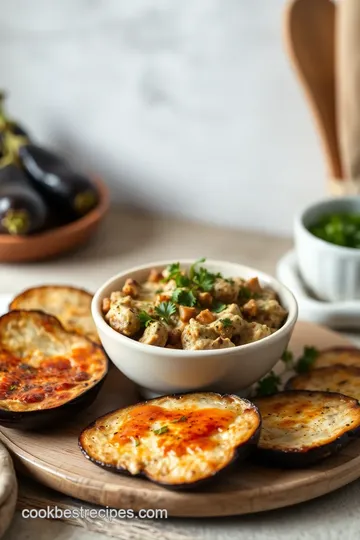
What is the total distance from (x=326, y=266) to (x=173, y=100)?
0.89 m

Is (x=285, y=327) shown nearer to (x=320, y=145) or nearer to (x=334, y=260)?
(x=334, y=260)

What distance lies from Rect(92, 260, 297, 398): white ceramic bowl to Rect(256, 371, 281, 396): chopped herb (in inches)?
3.8

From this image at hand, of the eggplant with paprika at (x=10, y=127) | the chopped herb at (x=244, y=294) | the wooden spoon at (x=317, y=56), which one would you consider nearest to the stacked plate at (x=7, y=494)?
the chopped herb at (x=244, y=294)

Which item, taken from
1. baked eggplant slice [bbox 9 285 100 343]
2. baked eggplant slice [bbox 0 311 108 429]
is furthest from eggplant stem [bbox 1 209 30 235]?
baked eggplant slice [bbox 0 311 108 429]

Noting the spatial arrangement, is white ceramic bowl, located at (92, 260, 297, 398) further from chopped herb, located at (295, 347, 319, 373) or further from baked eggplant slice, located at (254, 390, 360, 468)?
chopped herb, located at (295, 347, 319, 373)

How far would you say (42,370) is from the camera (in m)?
1.67

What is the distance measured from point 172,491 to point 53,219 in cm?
142

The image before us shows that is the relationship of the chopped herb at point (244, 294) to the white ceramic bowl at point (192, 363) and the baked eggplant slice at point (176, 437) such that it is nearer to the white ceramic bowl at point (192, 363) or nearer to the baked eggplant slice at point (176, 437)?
the white ceramic bowl at point (192, 363)

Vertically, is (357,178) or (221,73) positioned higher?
(221,73)

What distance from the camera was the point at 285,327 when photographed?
1595 mm

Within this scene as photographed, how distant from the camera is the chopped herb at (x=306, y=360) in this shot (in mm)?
1803

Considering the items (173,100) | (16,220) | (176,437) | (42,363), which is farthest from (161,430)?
(173,100)

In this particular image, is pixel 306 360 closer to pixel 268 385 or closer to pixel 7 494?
pixel 268 385

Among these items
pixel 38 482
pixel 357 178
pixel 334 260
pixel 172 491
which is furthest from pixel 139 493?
pixel 357 178
